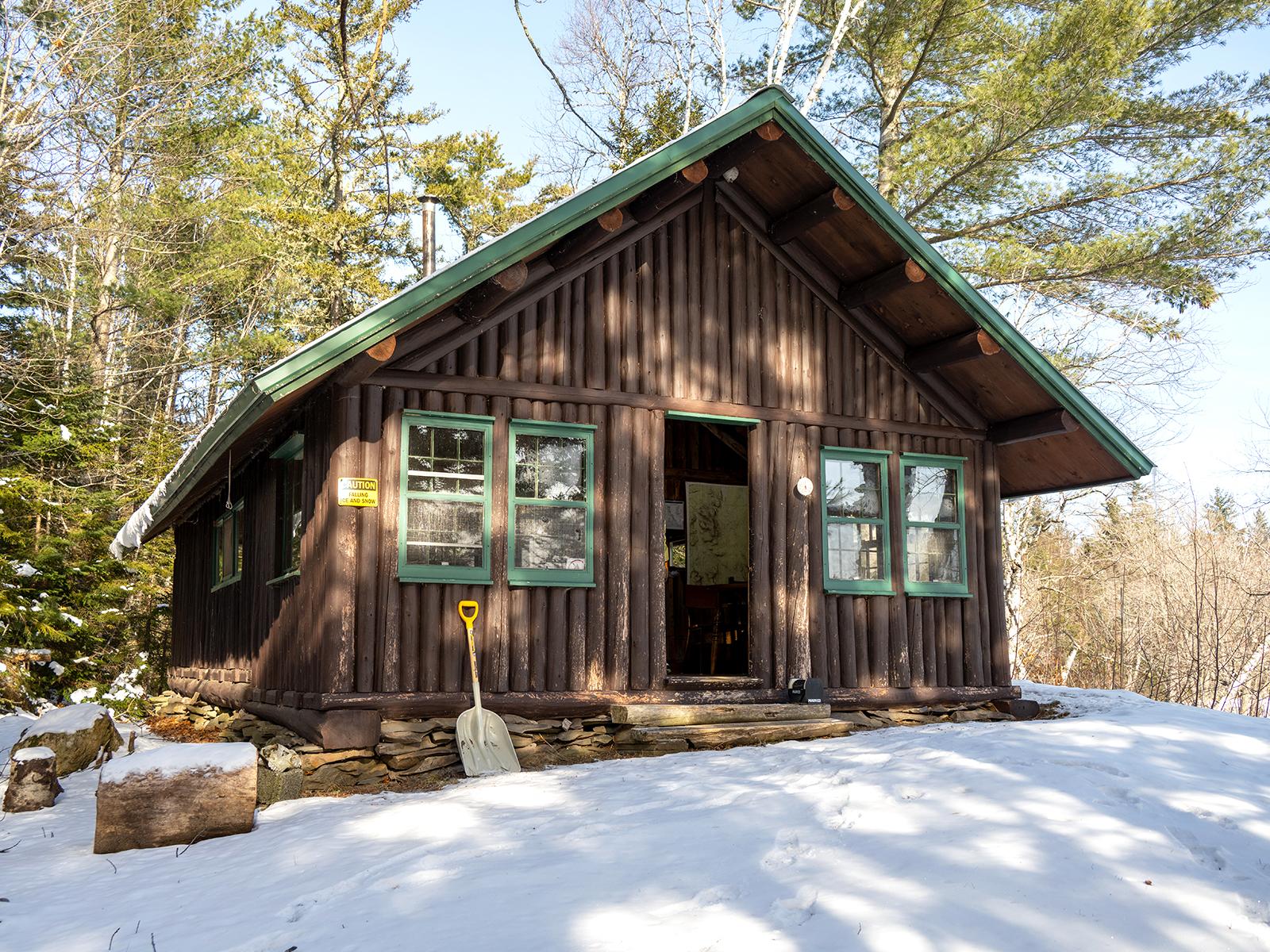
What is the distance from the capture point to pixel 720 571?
46.3ft

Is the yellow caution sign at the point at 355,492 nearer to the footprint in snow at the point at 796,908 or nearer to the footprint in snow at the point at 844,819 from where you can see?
the footprint in snow at the point at 844,819

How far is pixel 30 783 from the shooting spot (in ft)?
28.0

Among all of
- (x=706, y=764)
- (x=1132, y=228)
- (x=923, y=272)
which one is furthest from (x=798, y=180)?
(x=1132, y=228)

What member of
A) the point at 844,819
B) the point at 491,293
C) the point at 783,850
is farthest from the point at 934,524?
the point at 783,850

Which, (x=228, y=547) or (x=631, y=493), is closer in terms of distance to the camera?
(x=631, y=493)

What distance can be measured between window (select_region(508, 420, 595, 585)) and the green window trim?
94cm

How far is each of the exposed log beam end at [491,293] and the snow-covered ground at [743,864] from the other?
3.92 meters

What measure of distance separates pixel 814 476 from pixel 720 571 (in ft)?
11.4

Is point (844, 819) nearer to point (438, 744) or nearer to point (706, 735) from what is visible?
point (706, 735)

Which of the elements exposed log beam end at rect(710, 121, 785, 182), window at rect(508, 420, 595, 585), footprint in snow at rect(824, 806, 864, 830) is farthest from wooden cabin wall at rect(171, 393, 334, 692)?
footprint in snow at rect(824, 806, 864, 830)

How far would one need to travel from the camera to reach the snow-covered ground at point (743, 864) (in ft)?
14.8

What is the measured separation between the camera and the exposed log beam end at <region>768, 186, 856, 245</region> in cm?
1017

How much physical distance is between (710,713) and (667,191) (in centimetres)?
474

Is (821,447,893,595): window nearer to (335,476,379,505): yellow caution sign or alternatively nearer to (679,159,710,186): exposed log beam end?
(679,159,710,186): exposed log beam end
